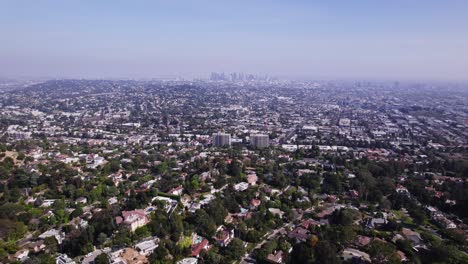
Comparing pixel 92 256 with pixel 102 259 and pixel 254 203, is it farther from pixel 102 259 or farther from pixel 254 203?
pixel 254 203

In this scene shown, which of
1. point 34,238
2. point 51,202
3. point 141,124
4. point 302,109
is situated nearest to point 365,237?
point 34,238

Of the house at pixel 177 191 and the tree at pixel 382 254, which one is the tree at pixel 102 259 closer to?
the house at pixel 177 191

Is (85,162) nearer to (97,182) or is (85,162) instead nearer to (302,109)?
(97,182)

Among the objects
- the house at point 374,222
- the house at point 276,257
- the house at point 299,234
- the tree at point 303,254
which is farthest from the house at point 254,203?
the house at point 374,222

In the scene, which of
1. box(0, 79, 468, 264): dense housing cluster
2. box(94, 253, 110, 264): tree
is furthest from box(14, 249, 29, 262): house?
box(94, 253, 110, 264): tree

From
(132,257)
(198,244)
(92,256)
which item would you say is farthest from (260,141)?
(92,256)
